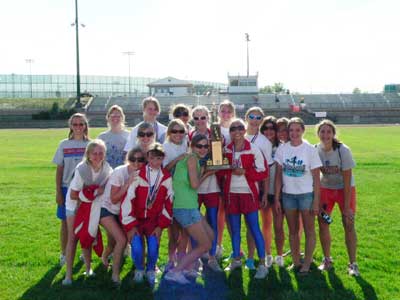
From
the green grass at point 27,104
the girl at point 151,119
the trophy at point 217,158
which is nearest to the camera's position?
the trophy at point 217,158

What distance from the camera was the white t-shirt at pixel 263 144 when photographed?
18.2 feet

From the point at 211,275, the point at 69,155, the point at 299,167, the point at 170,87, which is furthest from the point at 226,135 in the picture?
the point at 170,87

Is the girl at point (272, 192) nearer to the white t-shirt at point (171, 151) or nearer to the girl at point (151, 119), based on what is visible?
the white t-shirt at point (171, 151)

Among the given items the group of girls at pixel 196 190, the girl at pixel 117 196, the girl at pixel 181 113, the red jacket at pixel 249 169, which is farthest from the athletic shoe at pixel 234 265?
the girl at pixel 181 113

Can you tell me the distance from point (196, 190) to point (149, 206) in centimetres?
57

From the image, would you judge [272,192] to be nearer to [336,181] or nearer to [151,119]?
[336,181]

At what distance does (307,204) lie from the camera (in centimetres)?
521

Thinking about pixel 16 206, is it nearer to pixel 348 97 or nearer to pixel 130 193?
pixel 130 193

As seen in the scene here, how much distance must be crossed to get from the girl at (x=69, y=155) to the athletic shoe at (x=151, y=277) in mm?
1311

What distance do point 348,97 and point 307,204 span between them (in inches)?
2794

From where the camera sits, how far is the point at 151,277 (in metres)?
5.00

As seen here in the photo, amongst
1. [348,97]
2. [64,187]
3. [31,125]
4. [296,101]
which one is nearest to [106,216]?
[64,187]

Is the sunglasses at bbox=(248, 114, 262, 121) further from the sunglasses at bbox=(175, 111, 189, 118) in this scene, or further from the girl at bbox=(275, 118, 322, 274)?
the sunglasses at bbox=(175, 111, 189, 118)

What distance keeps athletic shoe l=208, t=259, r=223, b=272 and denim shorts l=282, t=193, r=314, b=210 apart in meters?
1.07
